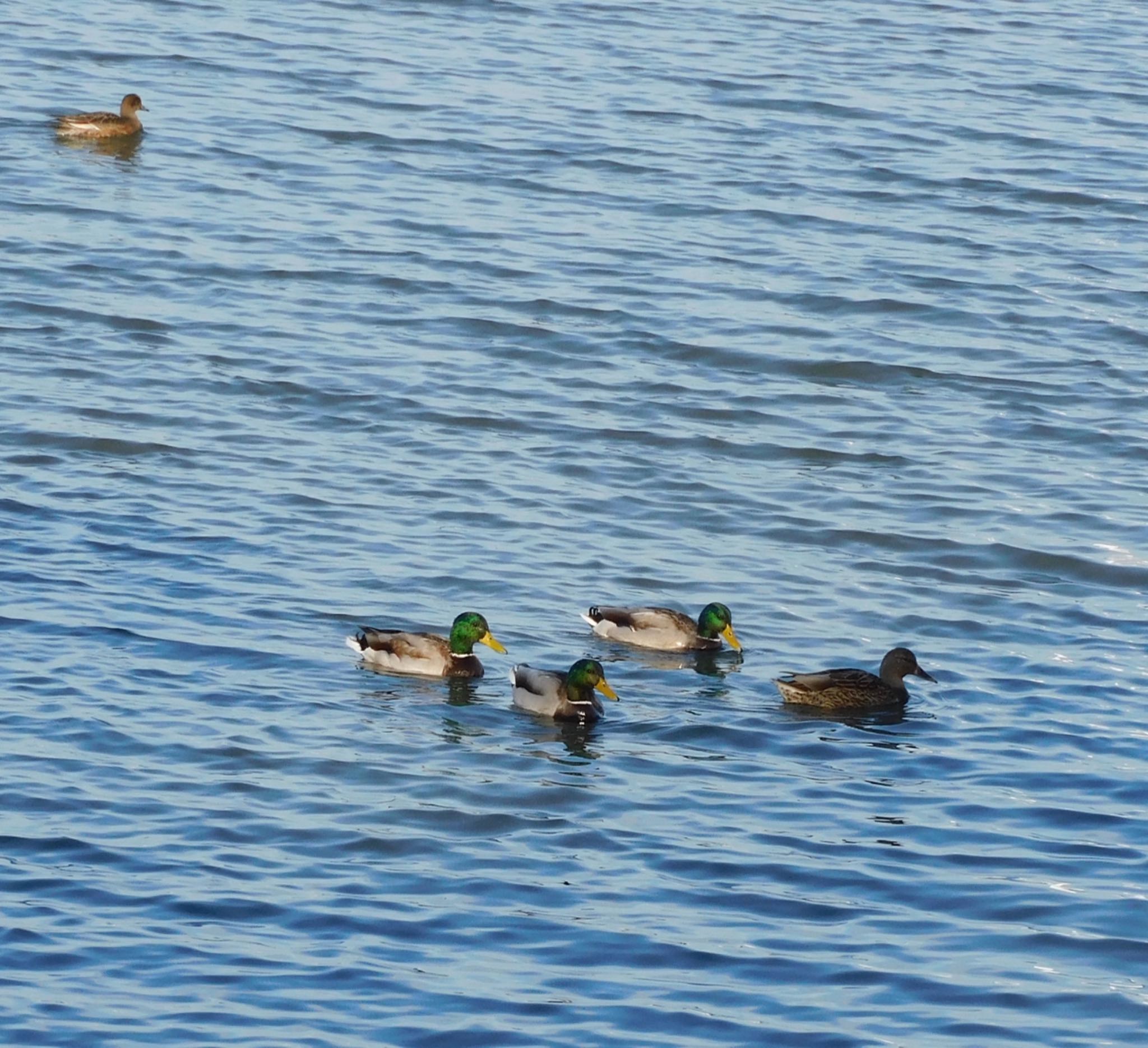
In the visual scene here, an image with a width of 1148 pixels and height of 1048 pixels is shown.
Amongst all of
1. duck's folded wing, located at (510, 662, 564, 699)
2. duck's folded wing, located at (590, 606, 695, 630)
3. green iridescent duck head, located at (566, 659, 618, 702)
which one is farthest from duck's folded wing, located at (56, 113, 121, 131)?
green iridescent duck head, located at (566, 659, 618, 702)

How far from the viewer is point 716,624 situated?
13.7 metres

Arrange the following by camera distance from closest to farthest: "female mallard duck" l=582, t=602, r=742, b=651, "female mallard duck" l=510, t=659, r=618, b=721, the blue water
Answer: the blue water, "female mallard duck" l=510, t=659, r=618, b=721, "female mallard duck" l=582, t=602, r=742, b=651

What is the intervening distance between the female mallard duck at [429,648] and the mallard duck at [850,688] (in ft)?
5.91

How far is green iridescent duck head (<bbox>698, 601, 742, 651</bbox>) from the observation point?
13.7 meters

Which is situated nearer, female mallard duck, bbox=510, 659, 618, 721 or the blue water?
the blue water

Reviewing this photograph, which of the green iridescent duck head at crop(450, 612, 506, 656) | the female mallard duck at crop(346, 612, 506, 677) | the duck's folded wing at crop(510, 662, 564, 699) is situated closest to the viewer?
the duck's folded wing at crop(510, 662, 564, 699)

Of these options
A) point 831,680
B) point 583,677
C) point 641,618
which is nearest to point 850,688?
point 831,680

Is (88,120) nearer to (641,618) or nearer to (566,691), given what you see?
(641,618)

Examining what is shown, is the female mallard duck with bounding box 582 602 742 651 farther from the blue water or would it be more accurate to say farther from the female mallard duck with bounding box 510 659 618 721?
the female mallard duck with bounding box 510 659 618 721

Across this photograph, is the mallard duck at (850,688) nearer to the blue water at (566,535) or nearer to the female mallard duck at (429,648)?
the blue water at (566,535)

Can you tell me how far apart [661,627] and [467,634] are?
1298mm

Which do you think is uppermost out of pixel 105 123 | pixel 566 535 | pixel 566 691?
pixel 105 123

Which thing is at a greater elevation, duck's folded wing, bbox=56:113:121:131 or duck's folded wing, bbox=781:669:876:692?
duck's folded wing, bbox=56:113:121:131

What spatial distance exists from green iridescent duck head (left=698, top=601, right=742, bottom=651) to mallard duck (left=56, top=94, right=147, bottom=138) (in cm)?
1330
